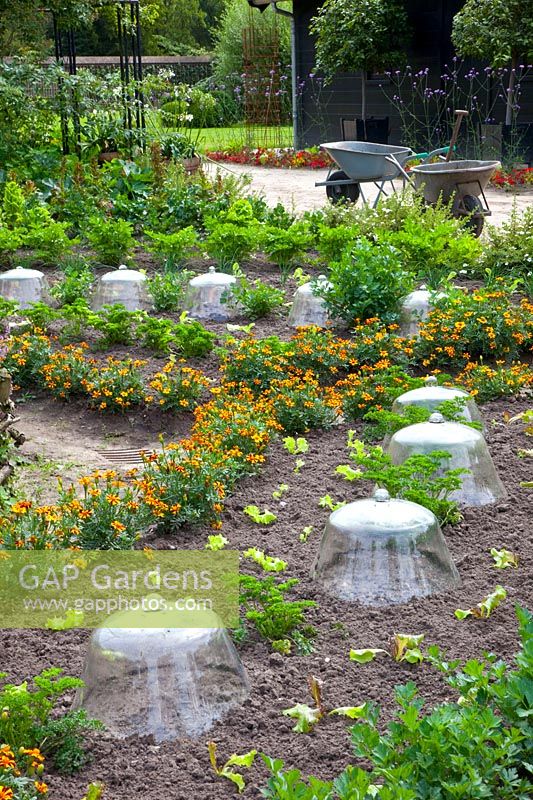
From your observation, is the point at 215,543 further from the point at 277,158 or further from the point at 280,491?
the point at 277,158

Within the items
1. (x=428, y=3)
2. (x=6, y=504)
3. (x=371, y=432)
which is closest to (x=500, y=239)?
(x=371, y=432)

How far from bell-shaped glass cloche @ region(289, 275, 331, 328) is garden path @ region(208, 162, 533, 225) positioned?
4.81 metres

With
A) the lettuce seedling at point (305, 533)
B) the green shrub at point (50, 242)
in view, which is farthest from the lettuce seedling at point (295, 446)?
the green shrub at point (50, 242)

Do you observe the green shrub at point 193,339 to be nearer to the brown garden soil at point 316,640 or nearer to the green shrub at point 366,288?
the green shrub at point 366,288

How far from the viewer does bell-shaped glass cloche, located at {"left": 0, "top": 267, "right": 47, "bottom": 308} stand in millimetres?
7773

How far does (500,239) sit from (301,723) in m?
5.89

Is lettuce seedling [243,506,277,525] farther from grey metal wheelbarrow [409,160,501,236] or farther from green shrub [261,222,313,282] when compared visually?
→ grey metal wheelbarrow [409,160,501,236]

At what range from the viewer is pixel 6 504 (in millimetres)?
4266

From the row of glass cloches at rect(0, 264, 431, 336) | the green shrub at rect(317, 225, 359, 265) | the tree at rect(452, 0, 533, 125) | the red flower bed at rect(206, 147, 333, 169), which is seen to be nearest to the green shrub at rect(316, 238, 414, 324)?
the row of glass cloches at rect(0, 264, 431, 336)

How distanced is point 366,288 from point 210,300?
1.38 m

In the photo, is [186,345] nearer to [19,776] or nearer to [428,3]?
[19,776]

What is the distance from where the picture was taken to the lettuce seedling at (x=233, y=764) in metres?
2.57

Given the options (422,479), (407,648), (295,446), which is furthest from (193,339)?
(407,648)

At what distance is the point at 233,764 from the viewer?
265cm
